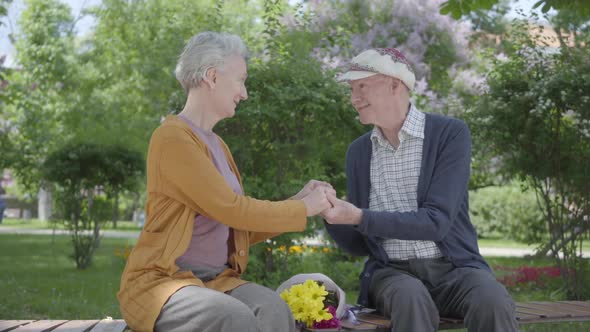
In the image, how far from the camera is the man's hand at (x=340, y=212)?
10.2ft

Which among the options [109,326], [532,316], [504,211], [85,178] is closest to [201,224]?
[109,326]

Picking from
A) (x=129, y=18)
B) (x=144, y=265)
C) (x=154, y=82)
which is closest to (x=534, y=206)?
(x=154, y=82)

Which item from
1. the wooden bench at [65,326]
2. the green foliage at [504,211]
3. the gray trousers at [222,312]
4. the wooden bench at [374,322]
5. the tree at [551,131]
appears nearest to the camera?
the gray trousers at [222,312]

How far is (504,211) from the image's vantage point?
1877 cm

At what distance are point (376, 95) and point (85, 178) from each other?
7794 mm

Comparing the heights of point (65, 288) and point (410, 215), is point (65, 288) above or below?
below

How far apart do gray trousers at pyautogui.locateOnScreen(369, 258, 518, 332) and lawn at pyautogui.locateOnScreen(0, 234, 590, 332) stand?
2.99 meters

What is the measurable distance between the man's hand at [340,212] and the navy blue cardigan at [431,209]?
41 millimetres

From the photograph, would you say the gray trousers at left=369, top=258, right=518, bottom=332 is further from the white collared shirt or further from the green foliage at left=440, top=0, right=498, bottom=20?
the green foliage at left=440, top=0, right=498, bottom=20

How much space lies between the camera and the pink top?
2.87 metres

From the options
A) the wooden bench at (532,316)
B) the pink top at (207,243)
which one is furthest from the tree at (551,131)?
the pink top at (207,243)

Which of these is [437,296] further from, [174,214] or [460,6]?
[460,6]

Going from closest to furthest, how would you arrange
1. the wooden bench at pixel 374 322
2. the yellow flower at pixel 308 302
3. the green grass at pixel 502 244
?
the yellow flower at pixel 308 302, the wooden bench at pixel 374 322, the green grass at pixel 502 244

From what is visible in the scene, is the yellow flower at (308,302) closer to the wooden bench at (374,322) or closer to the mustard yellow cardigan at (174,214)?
the wooden bench at (374,322)
